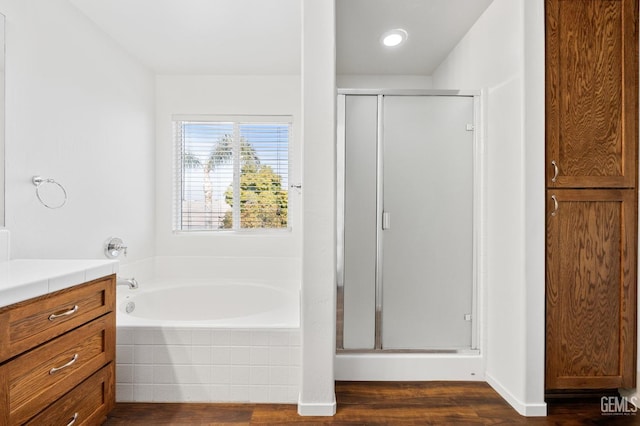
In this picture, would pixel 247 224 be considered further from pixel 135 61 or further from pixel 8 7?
pixel 8 7

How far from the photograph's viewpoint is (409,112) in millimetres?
2232

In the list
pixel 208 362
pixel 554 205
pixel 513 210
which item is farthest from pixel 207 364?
pixel 554 205

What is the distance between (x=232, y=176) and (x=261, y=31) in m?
1.26

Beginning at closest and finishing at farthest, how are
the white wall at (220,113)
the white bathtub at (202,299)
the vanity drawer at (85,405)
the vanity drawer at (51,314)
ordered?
1. the vanity drawer at (51,314)
2. the vanity drawer at (85,405)
3. the white bathtub at (202,299)
4. the white wall at (220,113)

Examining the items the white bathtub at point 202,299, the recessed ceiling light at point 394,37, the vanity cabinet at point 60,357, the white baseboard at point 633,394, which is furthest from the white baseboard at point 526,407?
the recessed ceiling light at point 394,37

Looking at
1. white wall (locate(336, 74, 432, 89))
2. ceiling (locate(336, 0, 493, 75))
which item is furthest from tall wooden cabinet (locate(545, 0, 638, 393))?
white wall (locate(336, 74, 432, 89))

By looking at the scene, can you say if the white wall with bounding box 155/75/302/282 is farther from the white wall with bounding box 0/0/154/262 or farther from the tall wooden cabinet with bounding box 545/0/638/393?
the tall wooden cabinet with bounding box 545/0/638/393

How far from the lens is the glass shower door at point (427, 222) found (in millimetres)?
2229

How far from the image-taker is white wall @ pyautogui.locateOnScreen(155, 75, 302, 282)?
10.3ft

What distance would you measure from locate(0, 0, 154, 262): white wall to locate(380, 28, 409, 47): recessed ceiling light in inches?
76.1

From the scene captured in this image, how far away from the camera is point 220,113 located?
3156mm

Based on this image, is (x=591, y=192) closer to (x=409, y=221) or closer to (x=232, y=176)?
(x=409, y=221)

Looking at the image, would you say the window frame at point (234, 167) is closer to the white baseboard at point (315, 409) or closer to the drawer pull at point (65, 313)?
the white baseboard at point (315, 409)

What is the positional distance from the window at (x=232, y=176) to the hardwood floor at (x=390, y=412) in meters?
1.66
